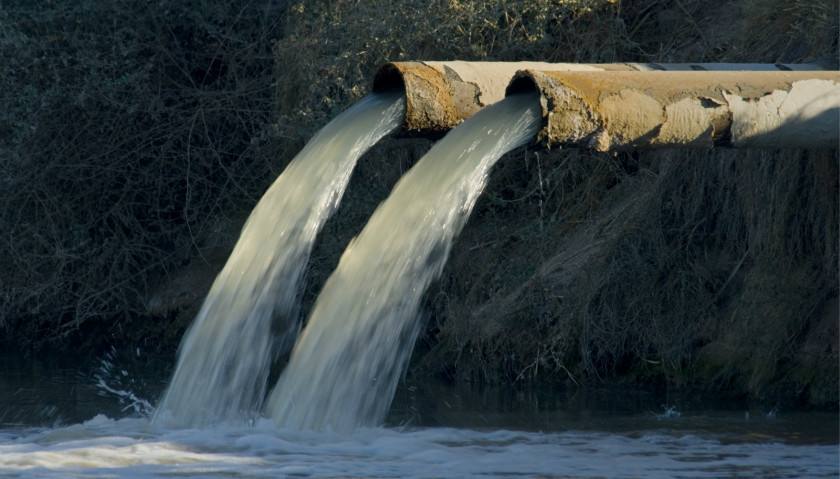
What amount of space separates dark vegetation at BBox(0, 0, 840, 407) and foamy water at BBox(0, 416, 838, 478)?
4.80 ft

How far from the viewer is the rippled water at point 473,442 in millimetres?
7234

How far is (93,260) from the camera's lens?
13102mm

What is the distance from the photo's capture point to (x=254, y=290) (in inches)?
335

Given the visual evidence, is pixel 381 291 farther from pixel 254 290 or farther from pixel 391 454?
pixel 254 290

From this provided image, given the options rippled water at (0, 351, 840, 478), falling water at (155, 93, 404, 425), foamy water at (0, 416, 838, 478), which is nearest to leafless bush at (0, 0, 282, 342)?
rippled water at (0, 351, 840, 478)

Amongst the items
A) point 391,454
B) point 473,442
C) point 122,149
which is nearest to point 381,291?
point 391,454

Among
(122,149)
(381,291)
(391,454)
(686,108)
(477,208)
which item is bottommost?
(391,454)

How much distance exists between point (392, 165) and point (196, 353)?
348 centimetres

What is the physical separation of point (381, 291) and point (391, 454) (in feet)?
2.66

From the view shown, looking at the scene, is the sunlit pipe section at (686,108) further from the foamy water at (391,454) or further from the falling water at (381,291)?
the foamy water at (391,454)

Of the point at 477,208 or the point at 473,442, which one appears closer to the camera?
the point at 473,442

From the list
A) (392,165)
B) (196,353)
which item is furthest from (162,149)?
(196,353)

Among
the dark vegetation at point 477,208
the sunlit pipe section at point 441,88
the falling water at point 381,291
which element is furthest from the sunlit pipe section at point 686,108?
the dark vegetation at point 477,208

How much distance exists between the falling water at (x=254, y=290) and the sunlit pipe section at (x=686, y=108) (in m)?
1.39
